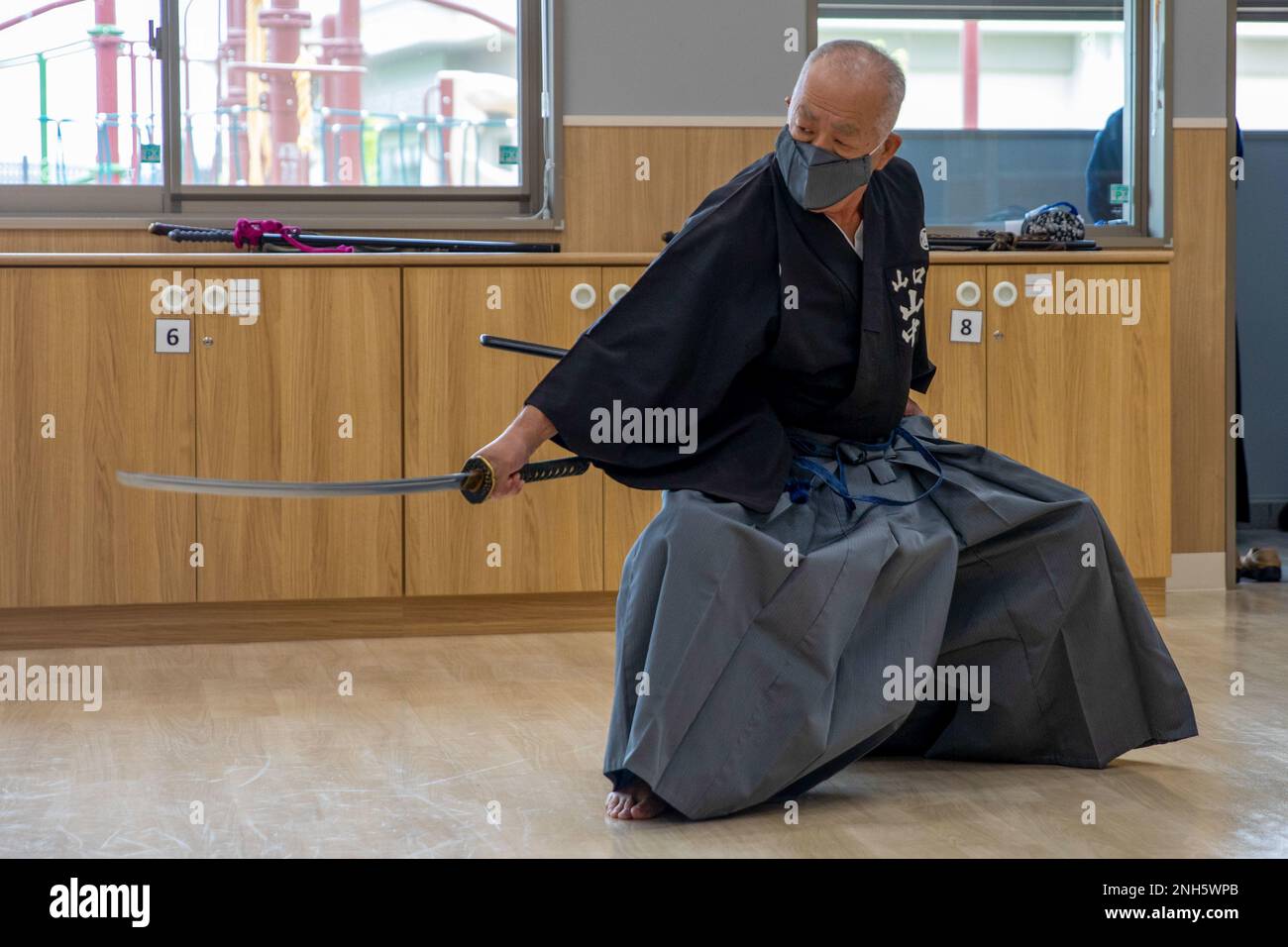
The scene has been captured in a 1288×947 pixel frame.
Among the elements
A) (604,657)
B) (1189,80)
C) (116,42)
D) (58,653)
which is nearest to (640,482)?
(604,657)

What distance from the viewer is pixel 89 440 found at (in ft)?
11.6

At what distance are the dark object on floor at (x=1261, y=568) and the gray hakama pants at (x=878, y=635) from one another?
2448mm

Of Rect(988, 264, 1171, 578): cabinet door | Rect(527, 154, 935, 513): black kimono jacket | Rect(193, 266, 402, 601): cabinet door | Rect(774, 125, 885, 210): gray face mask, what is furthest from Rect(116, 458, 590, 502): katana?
Rect(988, 264, 1171, 578): cabinet door

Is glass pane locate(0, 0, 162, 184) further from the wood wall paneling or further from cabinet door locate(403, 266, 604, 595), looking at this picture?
the wood wall paneling

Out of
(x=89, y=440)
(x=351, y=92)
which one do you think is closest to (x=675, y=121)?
(x=351, y=92)

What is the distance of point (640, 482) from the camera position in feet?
7.20

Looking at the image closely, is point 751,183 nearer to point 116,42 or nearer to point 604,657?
point 604,657

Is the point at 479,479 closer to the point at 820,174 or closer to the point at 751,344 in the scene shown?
the point at 751,344

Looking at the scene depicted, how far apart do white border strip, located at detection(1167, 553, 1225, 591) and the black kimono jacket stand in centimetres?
237

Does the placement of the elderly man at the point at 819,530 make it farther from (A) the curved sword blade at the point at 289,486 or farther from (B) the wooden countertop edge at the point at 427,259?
(B) the wooden countertop edge at the point at 427,259

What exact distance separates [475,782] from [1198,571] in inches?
112

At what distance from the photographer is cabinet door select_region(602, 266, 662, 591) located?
12.4 ft
